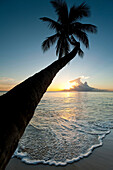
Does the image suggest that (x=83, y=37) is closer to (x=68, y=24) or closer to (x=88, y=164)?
(x=68, y=24)

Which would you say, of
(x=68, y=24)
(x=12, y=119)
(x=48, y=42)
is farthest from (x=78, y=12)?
(x=12, y=119)

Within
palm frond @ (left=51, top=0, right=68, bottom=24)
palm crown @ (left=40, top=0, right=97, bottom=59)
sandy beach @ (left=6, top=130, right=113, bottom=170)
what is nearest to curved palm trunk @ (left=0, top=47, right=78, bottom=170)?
sandy beach @ (left=6, top=130, right=113, bottom=170)

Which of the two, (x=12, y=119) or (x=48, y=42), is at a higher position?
(x=48, y=42)

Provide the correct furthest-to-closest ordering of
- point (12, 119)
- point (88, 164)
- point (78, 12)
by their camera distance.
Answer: point (78, 12) < point (88, 164) < point (12, 119)

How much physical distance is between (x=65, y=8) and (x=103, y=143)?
842cm

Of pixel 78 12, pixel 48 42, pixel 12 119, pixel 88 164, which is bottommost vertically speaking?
pixel 88 164

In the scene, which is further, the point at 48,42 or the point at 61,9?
the point at 48,42

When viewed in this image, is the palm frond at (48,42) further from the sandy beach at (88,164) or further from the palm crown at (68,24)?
the sandy beach at (88,164)

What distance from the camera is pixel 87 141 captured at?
418 centimetres

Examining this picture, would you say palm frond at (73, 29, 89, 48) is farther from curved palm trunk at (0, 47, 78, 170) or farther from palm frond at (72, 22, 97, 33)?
curved palm trunk at (0, 47, 78, 170)

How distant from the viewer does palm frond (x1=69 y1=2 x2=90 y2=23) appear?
636cm

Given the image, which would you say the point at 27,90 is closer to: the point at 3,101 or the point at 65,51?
the point at 3,101

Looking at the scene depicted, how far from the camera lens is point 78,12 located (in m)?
6.47

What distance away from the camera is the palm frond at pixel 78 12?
20.9 ft
